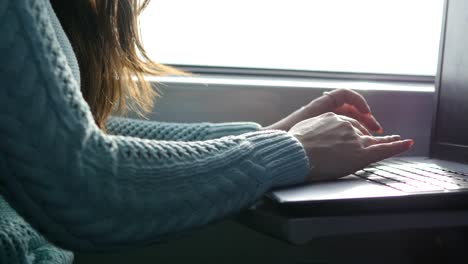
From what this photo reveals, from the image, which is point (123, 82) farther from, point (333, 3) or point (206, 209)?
point (333, 3)

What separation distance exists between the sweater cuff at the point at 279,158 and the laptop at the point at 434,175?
0.01 metres

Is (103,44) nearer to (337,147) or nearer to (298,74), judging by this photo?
(337,147)

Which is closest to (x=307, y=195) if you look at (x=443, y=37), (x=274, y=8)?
(x=443, y=37)

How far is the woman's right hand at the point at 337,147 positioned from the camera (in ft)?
2.11

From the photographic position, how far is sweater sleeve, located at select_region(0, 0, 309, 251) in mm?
416

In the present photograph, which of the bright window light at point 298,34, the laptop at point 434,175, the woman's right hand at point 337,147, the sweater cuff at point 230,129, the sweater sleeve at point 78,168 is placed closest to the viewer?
the sweater sleeve at point 78,168

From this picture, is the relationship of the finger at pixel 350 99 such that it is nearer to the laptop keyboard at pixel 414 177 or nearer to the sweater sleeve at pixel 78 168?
the laptop keyboard at pixel 414 177

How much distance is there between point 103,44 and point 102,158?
0.32 m

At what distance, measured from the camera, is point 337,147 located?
2.17 feet

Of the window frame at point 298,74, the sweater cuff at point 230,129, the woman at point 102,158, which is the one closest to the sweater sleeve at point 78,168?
the woman at point 102,158

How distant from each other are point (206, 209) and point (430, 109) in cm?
67

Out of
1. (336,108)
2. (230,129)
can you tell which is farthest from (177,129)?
(336,108)

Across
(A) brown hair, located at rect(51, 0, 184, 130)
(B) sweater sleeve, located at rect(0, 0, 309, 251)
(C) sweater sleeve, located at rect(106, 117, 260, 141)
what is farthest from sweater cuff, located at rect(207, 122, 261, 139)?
(B) sweater sleeve, located at rect(0, 0, 309, 251)

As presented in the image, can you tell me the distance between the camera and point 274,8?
3.54 ft
